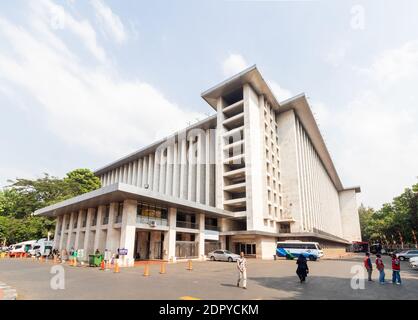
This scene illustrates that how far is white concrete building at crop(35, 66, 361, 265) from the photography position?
97.4 ft

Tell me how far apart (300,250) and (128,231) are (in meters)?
24.1

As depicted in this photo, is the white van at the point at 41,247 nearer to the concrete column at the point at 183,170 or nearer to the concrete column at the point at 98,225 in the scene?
the concrete column at the point at 98,225

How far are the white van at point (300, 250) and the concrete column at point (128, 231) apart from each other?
2190cm

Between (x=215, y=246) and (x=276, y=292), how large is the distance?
101 feet

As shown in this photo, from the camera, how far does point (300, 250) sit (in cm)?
3653

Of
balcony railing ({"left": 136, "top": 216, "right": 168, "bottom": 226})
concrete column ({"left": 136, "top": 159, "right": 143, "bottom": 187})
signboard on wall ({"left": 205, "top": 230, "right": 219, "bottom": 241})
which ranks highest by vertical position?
concrete column ({"left": 136, "top": 159, "right": 143, "bottom": 187})

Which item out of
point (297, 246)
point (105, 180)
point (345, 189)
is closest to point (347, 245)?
point (345, 189)

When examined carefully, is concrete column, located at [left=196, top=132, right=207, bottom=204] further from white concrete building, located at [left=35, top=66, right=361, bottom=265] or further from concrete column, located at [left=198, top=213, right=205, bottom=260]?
concrete column, located at [left=198, top=213, right=205, bottom=260]

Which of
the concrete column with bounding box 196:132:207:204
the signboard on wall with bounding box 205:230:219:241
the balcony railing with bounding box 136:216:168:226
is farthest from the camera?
the concrete column with bounding box 196:132:207:204

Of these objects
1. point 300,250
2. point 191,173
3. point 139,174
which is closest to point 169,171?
point 191,173

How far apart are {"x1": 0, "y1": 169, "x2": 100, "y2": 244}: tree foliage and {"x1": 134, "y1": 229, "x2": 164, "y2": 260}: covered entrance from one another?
21765 millimetres

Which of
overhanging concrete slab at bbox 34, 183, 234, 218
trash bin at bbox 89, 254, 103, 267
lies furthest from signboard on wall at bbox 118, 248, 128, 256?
overhanging concrete slab at bbox 34, 183, 234, 218
